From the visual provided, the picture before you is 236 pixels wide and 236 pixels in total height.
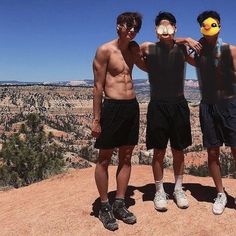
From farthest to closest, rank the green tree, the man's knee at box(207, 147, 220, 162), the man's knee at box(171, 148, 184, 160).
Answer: the green tree, the man's knee at box(171, 148, 184, 160), the man's knee at box(207, 147, 220, 162)

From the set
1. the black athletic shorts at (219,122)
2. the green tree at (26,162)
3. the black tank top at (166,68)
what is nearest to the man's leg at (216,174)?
the black athletic shorts at (219,122)

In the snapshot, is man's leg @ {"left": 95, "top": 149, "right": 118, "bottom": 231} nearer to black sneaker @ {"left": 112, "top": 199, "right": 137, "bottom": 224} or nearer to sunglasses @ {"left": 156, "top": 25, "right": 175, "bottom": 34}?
black sneaker @ {"left": 112, "top": 199, "right": 137, "bottom": 224}

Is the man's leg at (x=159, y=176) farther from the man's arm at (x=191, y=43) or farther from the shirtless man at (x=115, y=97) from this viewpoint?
the man's arm at (x=191, y=43)

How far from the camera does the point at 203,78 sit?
5.20 metres

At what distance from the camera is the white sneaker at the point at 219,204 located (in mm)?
5510

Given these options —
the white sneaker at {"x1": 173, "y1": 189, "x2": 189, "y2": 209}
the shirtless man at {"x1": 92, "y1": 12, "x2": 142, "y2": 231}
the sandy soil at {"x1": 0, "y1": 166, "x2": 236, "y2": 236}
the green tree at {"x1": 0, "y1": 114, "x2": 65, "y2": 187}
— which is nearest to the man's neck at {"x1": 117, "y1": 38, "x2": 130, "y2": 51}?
the shirtless man at {"x1": 92, "y1": 12, "x2": 142, "y2": 231}

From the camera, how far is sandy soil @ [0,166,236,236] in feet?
17.5

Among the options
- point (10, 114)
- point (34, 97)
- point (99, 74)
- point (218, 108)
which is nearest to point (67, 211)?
point (99, 74)

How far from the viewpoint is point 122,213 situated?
542cm

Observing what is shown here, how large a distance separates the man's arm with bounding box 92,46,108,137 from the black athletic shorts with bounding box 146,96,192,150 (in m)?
0.61

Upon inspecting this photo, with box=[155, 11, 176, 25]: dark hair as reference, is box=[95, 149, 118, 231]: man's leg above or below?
below

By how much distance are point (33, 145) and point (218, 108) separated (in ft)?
39.2

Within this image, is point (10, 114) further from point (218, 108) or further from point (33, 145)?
point (218, 108)
